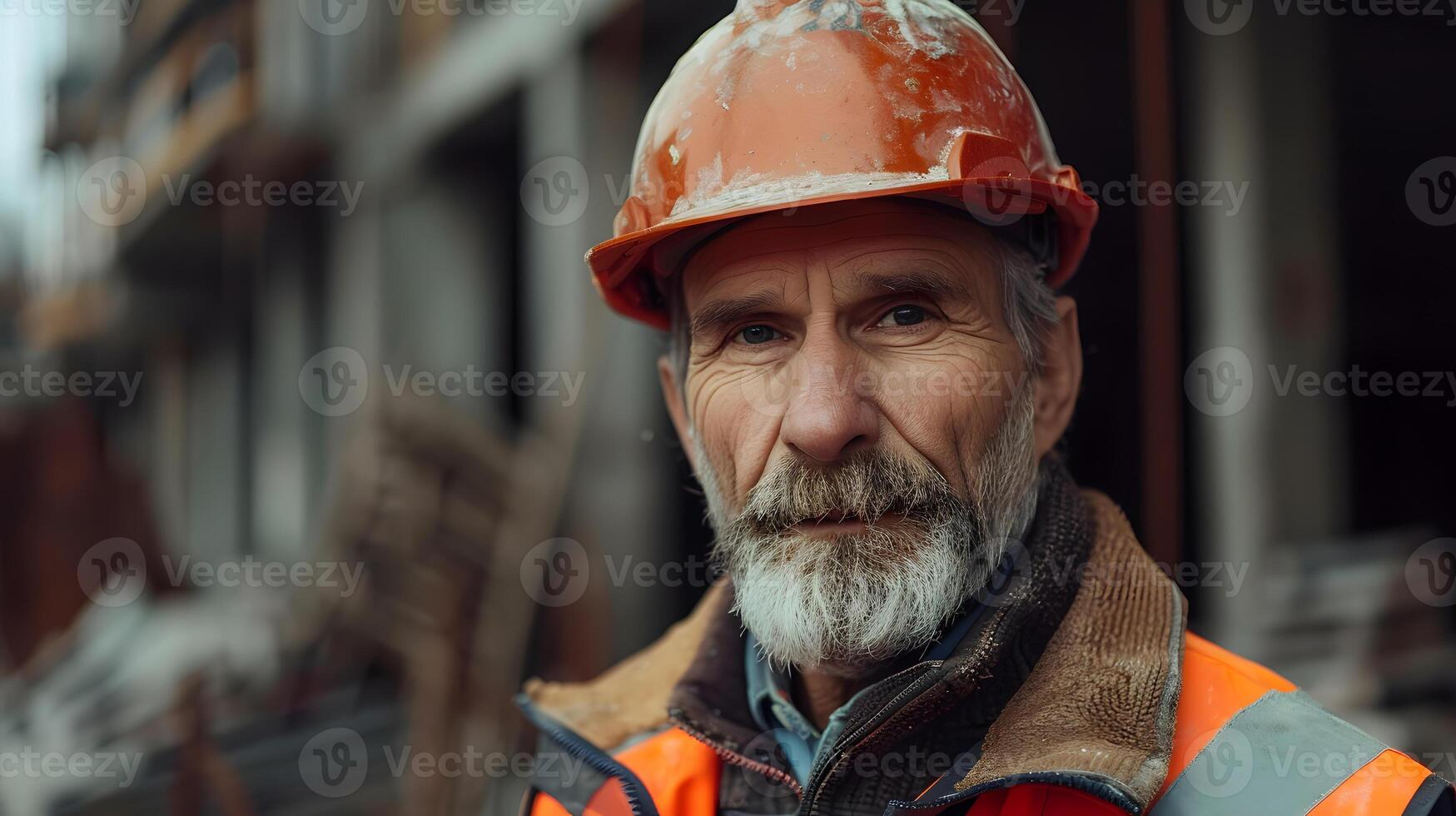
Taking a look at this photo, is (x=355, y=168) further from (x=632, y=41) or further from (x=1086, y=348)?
(x=1086, y=348)

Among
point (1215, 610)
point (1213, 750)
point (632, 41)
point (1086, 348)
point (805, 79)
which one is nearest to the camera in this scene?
point (1213, 750)

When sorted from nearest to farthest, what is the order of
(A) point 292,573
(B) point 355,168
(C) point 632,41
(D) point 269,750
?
1. (C) point 632,41
2. (D) point 269,750
3. (A) point 292,573
4. (B) point 355,168

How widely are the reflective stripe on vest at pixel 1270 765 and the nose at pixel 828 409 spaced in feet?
2.17

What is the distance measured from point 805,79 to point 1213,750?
1.20 metres

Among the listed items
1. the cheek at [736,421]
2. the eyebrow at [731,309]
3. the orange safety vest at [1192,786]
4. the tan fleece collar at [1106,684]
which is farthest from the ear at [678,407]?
the tan fleece collar at [1106,684]

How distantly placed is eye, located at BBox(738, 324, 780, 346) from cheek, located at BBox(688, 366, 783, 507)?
55 mm

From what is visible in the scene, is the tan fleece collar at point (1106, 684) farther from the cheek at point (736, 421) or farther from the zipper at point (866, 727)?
the cheek at point (736, 421)

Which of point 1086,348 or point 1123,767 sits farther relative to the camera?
point 1086,348

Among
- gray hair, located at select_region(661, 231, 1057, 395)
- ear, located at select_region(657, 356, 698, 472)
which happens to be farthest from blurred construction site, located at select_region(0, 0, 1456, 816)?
gray hair, located at select_region(661, 231, 1057, 395)

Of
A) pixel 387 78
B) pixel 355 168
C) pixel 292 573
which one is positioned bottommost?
pixel 292 573

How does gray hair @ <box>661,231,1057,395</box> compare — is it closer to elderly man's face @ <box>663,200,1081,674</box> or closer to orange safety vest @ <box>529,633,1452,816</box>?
elderly man's face @ <box>663,200,1081,674</box>

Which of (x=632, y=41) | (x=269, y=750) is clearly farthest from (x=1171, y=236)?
(x=269, y=750)

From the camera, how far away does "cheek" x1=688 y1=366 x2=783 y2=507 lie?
1868mm

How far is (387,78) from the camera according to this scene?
6.99m
